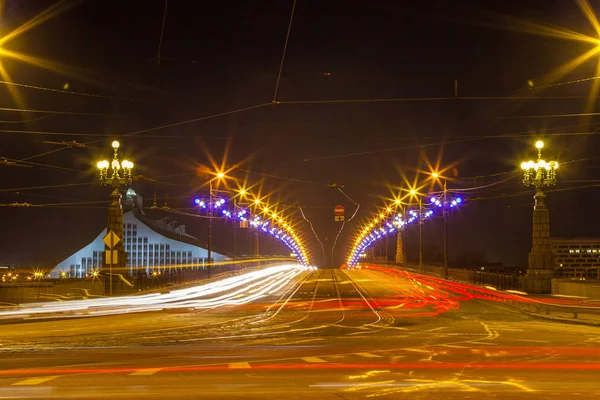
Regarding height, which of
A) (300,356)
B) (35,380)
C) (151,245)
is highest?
(151,245)

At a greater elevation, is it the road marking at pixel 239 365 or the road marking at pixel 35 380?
the road marking at pixel 35 380

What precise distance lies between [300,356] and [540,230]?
26.2 meters

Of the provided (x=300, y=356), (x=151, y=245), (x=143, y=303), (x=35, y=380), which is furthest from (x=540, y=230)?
(x=151, y=245)

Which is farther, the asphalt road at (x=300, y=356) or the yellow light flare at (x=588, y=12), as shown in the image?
the yellow light flare at (x=588, y=12)

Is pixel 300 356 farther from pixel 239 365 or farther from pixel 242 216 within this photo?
pixel 242 216

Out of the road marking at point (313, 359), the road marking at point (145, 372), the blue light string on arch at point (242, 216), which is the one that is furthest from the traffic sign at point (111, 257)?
the road marking at point (145, 372)

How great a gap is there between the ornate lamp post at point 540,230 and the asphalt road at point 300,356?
9056mm

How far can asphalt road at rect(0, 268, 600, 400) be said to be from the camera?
418 inches

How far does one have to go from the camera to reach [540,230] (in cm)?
3744

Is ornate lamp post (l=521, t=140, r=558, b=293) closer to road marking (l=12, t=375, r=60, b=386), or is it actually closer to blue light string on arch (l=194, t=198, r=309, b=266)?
blue light string on arch (l=194, t=198, r=309, b=266)

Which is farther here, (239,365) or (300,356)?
(300,356)

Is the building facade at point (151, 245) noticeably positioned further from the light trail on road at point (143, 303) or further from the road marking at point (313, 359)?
the road marking at point (313, 359)

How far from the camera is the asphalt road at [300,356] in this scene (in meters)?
10.6

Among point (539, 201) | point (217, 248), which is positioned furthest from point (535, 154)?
point (217, 248)
